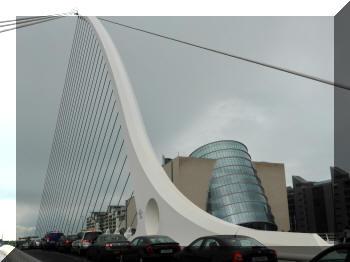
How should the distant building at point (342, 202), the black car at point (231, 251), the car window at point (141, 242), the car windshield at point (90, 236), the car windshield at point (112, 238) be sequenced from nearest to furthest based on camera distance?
the black car at point (231, 251) → the car window at point (141, 242) → the car windshield at point (112, 238) → the car windshield at point (90, 236) → the distant building at point (342, 202)

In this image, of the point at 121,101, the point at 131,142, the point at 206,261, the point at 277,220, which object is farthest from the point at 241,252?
the point at 277,220

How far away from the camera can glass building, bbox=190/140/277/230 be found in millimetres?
69188

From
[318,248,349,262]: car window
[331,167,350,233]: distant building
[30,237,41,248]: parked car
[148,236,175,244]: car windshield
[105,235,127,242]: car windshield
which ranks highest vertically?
[331,167,350,233]: distant building

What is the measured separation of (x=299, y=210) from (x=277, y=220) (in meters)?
44.8

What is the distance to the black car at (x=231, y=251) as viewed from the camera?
912 centimetres

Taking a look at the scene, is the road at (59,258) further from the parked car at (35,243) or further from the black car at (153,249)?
the parked car at (35,243)

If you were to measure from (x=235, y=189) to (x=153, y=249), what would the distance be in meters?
60.5

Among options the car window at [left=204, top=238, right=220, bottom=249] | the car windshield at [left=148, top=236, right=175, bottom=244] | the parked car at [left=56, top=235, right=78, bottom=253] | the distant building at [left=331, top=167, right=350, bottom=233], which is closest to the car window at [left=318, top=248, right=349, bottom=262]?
the car window at [left=204, top=238, right=220, bottom=249]

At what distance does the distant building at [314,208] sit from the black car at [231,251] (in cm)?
11201

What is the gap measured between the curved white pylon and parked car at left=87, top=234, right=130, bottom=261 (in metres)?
4.14

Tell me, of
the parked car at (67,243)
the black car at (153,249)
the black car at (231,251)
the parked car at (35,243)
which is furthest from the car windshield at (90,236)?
the parked car at (35,243)

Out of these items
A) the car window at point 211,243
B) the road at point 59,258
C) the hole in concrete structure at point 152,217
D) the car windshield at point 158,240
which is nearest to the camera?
the car window at point 211,243

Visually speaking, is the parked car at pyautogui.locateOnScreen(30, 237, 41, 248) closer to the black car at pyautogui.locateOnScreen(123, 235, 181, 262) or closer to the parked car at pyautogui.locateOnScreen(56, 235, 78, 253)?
the parked car at pyautogui.locateOnScreen(56, 235, 78, 253)

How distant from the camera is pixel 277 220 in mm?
83062
